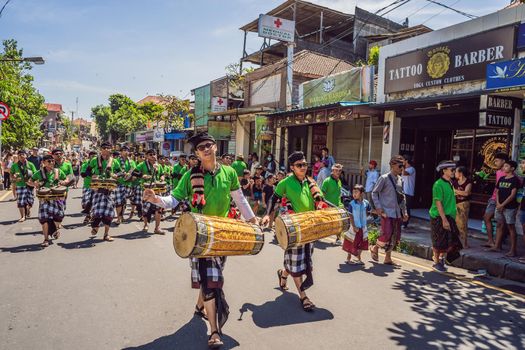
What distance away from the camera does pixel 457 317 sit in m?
4.44

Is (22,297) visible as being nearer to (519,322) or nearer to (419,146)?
(519,322)

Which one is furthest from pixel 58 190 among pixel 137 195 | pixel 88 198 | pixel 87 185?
pixel 137 195

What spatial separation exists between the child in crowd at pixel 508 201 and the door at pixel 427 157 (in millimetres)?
5186

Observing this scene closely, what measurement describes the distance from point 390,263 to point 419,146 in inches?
266


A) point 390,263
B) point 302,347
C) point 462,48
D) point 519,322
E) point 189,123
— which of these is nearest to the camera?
point 302,347

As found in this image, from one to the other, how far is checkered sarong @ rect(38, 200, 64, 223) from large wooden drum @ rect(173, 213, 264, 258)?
475 centimetres

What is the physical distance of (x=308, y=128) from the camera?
17641mm

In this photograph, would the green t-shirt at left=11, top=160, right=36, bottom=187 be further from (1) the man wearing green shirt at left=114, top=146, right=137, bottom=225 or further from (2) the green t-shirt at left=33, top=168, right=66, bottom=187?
(2) the green t-shirt at left=33, top=168, right=66, bottom=187

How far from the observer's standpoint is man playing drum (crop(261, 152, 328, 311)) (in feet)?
15.0

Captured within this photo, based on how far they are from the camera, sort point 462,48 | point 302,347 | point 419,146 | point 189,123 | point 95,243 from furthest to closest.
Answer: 1. point 189,123
2. point 419,146
3. point 462,48
4. point 95,243
5. point 302,347

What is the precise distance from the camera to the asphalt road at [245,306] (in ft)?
12.3

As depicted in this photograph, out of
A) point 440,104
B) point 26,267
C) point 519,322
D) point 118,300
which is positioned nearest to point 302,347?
point 118,300

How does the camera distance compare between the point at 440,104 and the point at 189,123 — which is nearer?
the point at 440,104

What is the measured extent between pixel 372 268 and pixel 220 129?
16979mm
